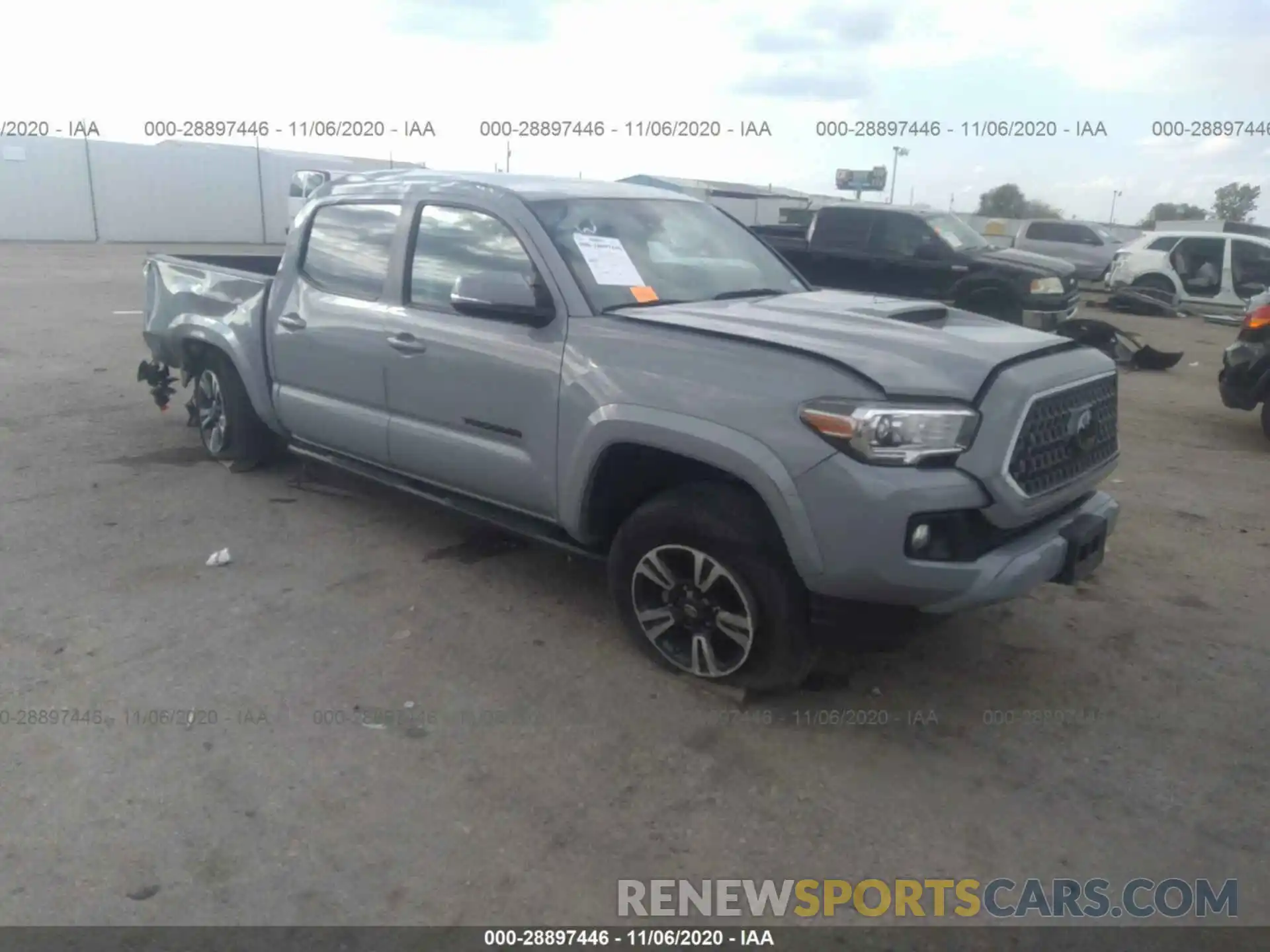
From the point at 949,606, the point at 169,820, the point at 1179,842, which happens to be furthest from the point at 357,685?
the point at 1179,842

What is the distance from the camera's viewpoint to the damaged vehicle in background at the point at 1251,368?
7613 mm

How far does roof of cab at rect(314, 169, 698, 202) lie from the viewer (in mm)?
4395

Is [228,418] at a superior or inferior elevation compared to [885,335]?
inferior

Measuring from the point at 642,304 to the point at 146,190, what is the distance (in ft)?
102

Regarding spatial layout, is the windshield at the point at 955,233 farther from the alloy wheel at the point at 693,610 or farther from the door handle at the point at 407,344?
the alloy wheel at the point at 693,610

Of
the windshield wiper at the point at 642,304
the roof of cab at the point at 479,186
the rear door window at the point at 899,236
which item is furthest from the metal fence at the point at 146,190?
the windshield wiper at the point at 642,304

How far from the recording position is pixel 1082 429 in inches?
140

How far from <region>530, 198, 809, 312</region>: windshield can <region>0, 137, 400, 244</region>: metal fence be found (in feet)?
94.3

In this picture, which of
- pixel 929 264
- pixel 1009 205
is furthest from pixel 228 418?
pixel 1009 205

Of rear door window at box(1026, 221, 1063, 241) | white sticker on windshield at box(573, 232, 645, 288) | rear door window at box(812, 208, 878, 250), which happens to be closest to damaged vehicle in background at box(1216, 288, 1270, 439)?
rear door window at box(812, 208, 878, 250)

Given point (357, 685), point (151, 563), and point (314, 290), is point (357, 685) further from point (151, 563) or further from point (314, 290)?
point (314, 290)

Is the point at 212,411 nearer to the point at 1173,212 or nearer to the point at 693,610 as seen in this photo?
the point at 693,610

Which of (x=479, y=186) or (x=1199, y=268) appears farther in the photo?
(x=1199, y=268)
